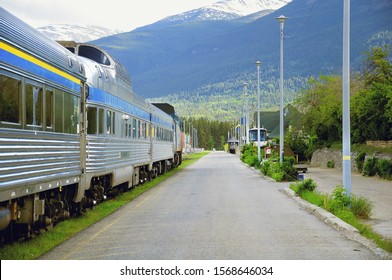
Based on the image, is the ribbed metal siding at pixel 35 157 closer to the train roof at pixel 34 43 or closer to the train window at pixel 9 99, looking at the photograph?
the train window at pixel 9 99

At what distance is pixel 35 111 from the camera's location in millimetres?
11086

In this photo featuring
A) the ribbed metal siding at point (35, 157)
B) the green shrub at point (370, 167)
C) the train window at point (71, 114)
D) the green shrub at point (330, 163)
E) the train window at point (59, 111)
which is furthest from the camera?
the green shrub at point (330, 163)

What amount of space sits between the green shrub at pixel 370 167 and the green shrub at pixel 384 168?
0.80 metres

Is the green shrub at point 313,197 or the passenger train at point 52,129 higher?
the passenger train at point 52,129

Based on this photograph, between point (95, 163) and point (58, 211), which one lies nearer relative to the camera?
point (58, 211)

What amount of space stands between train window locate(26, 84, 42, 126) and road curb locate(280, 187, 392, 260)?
5496mm

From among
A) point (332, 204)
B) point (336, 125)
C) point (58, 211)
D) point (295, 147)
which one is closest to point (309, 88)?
point (295, 147)

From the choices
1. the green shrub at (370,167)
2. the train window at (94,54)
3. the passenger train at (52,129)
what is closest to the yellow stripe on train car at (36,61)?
the passenger train at (52,129)

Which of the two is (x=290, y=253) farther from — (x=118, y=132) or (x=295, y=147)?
(x=295, y=147)

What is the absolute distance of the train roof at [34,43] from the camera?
31.9ft

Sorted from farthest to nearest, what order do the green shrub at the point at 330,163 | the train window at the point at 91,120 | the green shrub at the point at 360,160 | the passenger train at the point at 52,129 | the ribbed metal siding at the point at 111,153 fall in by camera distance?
the green shrub at the point at 330,163 → the green shrub at the point at 360,160 → the train window at the point at 91,120 → the ribbed metal siding at the point at 111,153 → the passenger train at the point at 52,129

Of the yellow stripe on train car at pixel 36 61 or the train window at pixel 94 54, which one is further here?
the train window at pixel 94 54

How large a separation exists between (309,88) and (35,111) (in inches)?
2000

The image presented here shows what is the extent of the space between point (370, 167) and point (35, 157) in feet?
91.9
